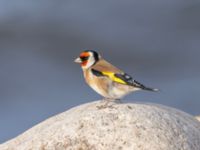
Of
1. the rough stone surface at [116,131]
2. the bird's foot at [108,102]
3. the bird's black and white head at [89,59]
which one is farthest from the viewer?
the bird's black and white head at [89,59]

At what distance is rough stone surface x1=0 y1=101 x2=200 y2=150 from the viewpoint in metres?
8.54

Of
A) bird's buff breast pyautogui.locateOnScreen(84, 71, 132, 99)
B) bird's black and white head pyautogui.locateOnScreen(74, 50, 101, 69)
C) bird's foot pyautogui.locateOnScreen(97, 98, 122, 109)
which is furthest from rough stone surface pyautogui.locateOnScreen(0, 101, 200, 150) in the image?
bird's black and white head pyautogui.locateOnScreen(74, 50, 101, 69)

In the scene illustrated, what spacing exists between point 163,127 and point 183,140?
28 cm

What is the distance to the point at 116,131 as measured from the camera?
864cm

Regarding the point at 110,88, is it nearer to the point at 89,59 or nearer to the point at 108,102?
the point at 108,102

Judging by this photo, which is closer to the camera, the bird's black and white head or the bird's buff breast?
the bird's buff breast

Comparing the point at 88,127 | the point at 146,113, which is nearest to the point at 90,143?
the point at 88,127

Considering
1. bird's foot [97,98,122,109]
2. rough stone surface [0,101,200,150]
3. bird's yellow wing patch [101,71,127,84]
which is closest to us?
rough stone surface [0,101,200,150]

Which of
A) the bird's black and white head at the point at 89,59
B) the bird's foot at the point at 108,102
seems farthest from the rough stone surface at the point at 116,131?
the bird's black and white head at the point at 89,59

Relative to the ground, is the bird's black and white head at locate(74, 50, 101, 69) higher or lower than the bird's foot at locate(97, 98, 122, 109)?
higher

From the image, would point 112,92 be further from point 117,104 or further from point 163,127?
point 163,127

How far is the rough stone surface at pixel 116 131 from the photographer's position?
28.0 ft

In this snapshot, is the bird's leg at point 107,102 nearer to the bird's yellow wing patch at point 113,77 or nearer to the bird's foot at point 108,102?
Result: the bird's foot at point 108,102

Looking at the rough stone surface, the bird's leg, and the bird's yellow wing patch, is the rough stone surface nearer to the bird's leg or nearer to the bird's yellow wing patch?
the bird's leg
